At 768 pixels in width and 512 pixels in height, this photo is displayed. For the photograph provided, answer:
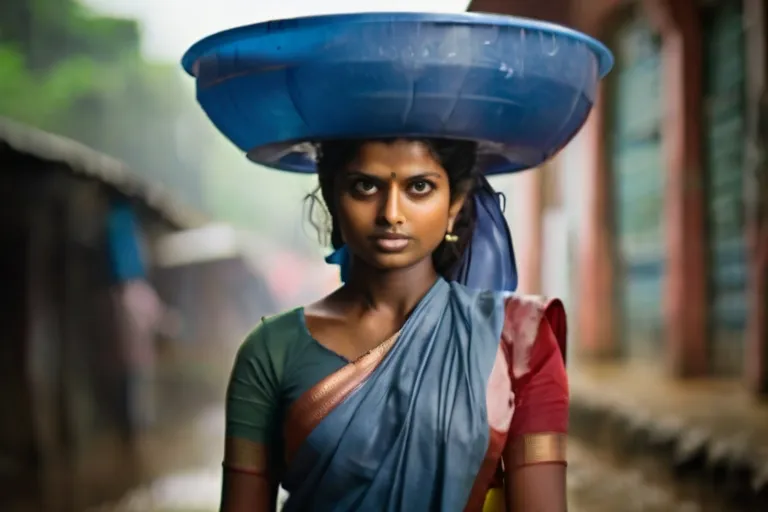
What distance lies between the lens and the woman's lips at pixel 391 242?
123cm

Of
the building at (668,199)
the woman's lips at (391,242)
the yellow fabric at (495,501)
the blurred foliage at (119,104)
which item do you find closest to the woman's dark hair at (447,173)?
the woman's lips at (391,242)

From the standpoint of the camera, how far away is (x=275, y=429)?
4.11ft

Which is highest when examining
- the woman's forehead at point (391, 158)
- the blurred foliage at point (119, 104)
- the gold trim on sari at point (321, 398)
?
the blurred foliage at point (119, 104)

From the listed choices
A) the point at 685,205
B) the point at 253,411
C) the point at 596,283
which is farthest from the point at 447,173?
the point at 596,283

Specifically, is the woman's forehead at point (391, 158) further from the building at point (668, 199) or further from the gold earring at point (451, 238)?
the building at point (668, 199)

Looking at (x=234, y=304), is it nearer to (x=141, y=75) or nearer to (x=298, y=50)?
(x=141, y=75)

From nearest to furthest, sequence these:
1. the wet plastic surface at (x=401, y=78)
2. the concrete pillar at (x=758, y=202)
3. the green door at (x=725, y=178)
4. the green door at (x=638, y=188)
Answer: the wet plastic surface at (x=401, y=78) → the concrete pillar at (x=758, y=202) → the green door at (x=725, y=178) → the green door at (x=638, y=188)

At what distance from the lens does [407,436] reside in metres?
1.18

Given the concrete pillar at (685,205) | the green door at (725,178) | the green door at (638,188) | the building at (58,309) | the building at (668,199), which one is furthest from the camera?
the green door at (638,188)

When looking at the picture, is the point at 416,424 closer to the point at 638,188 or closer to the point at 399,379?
the point at 399,379

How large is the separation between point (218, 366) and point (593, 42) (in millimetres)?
7026

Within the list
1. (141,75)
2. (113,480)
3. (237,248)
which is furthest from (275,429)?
(141,75)

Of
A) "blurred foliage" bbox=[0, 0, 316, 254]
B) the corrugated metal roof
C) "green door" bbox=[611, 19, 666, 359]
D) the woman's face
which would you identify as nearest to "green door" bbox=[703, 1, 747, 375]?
"green door" bbox=[611, 19, 666, 359]

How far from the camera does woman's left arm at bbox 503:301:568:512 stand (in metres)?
1.20
